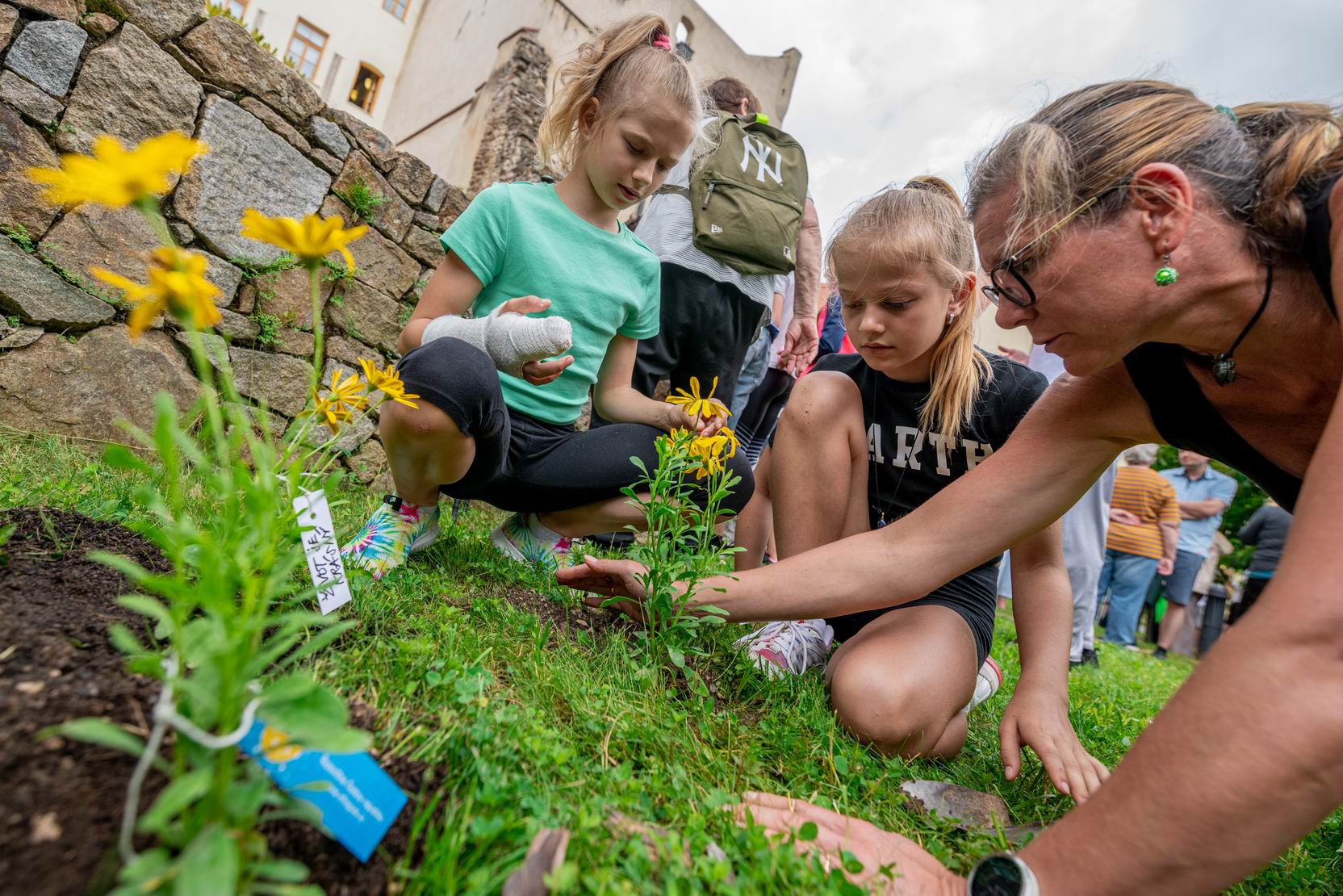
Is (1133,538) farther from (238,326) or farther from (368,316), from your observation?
(238,326)

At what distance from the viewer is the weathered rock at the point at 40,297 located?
2631 millimetres

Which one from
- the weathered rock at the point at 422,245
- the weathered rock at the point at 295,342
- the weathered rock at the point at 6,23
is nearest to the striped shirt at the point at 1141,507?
the weathered rock at the point at 422,245

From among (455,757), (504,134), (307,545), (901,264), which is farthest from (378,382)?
(504,134)

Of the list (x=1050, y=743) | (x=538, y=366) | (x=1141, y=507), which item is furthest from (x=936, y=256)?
(x=1141, y=507)

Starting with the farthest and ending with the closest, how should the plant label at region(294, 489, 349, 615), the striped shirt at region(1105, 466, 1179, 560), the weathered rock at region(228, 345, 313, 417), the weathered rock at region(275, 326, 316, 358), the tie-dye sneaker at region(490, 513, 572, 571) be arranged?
the striped shirt at region(1105, 466, 1179, 560) < the weathered rock at region(275, 326, 316, 358) < the weathered rock at region(228, 345, 313, 417) < the tie-dye sneaker at region(490, 513, 572, 571) < the plant label at region(294, 489, 349, 615)

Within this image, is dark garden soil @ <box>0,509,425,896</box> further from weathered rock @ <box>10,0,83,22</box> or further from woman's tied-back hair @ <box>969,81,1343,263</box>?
weathered rock @ <box>10,0,83,22</box>

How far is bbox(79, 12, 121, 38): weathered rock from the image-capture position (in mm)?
2719

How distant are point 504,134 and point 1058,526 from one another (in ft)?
23.4

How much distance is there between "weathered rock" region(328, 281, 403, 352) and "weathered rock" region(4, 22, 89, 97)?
4.43 ft

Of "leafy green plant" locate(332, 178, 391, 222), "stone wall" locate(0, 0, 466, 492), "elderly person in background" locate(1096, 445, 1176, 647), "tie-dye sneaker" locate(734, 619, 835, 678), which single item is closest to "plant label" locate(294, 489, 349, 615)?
"tie-dye sneaker" locate(734, 619, 835, 678)

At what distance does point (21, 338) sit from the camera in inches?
105

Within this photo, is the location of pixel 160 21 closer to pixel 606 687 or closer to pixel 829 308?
pixel 606 687

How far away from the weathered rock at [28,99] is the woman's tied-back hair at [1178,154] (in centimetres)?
337

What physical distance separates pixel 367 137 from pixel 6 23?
4.79 ft
